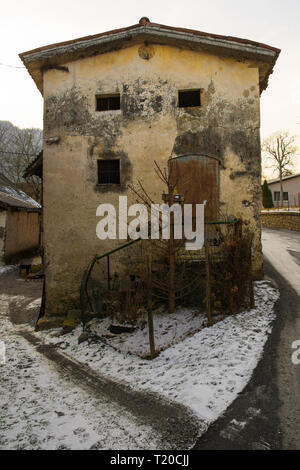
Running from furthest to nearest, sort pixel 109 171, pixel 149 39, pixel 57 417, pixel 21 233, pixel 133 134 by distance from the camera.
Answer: pixel 21 233 → pixel 109 171 → pixel 133 134 → pixel 149 39 → pixel 57 417

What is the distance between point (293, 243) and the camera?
14516 millimetres

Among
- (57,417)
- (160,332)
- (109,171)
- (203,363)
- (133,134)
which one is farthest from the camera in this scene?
(109,171)

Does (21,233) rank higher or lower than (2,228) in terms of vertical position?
lower

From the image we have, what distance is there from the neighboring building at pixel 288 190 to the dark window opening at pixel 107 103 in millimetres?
29394

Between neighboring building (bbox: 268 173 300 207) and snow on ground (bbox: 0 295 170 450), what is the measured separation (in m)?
33.6

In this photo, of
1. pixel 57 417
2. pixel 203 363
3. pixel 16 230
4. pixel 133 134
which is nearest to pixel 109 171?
pixel 133 134

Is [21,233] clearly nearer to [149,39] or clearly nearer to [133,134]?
[133,134]

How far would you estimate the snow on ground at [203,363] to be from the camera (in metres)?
4.14

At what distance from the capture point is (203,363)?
498 centimetres

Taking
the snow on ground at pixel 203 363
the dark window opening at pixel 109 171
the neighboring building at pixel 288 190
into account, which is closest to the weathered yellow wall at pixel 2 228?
the dark window opening at pixel 109 171

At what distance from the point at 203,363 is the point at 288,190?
120ft

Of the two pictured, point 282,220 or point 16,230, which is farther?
point 282,220
